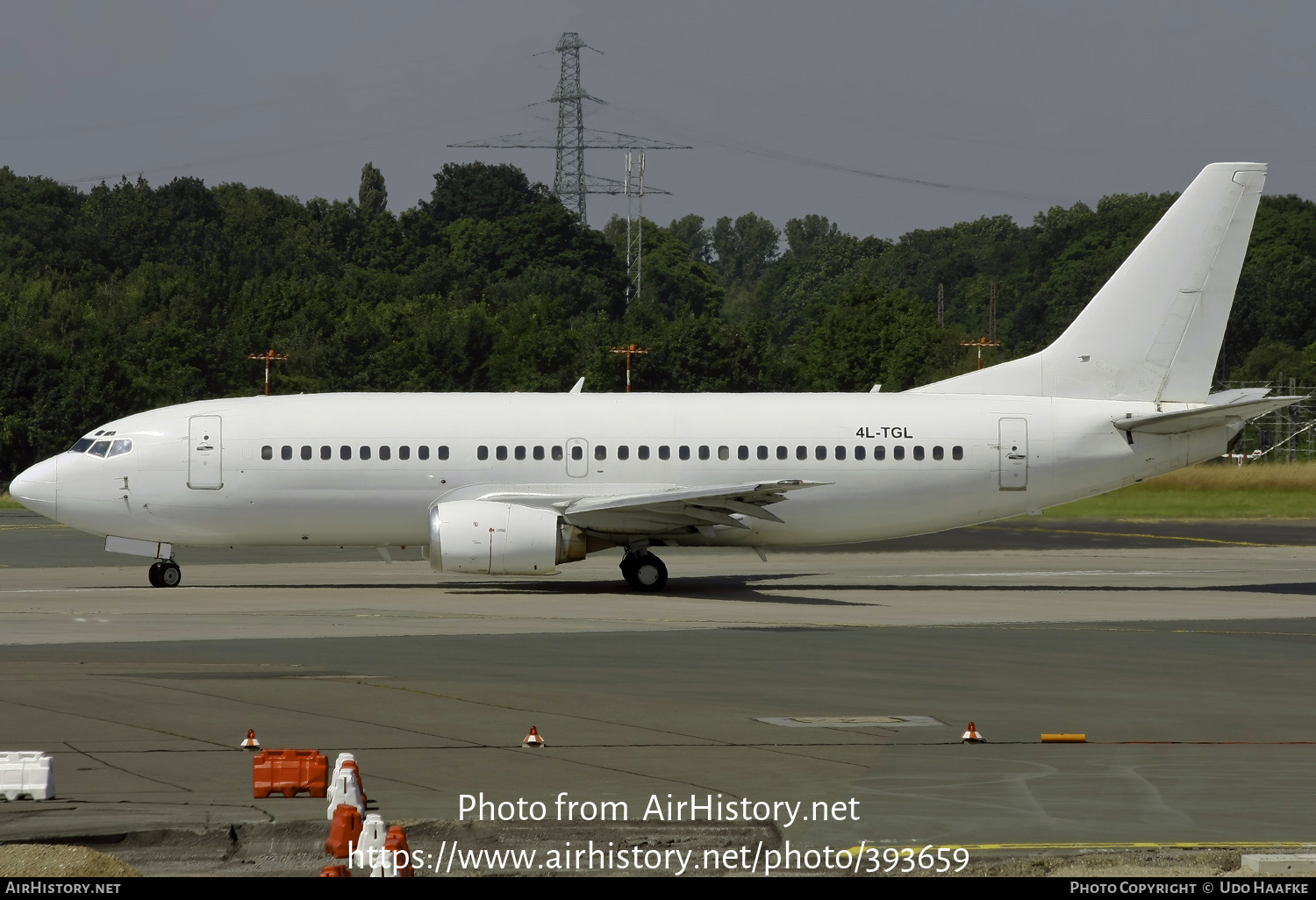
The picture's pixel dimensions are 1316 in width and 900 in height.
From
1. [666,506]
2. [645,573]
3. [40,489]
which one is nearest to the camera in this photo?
[666,506]

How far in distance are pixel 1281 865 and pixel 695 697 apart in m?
8.94

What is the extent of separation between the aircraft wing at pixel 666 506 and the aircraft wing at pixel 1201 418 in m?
7.31

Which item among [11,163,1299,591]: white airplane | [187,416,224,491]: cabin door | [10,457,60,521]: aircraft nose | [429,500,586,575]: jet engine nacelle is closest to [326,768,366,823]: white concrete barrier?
[429,500,586,575]: jet engine nacelle

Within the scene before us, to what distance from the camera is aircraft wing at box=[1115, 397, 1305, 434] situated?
30891 mm

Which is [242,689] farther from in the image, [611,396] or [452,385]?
[452,385]

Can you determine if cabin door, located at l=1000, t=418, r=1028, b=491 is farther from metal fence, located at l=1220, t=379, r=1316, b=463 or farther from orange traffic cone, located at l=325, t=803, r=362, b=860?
metal fence, located at l=1220, t=379, r=1316, b=463

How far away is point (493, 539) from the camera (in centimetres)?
3020

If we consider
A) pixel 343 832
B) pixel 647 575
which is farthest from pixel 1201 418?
pixel 343 832

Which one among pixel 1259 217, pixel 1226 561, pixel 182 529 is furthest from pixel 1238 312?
pixel 182 529

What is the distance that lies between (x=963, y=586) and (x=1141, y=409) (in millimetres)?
5638

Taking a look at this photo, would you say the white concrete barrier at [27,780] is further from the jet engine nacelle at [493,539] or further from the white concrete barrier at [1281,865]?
the jet engine nacelle at [493,539]

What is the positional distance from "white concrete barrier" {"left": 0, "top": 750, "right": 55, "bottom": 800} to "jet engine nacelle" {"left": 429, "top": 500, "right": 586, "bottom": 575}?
18.2m

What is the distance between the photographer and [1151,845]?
35.1 ft

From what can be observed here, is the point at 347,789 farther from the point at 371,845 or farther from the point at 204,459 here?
the point at 204,459
